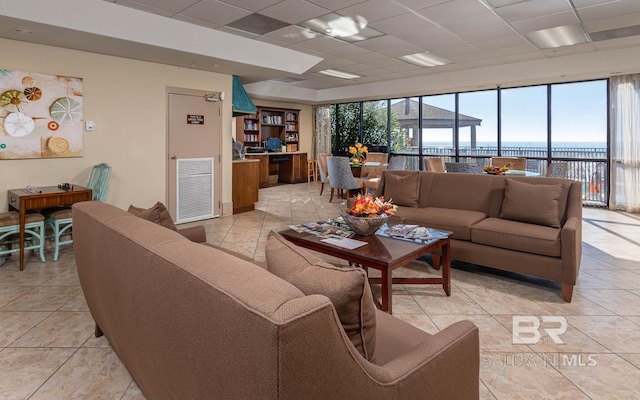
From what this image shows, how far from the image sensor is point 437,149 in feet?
31.1

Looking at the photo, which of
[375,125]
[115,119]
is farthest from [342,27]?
[375,125]

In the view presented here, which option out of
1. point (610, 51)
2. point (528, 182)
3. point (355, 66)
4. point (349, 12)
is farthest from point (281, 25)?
point (610, 51)

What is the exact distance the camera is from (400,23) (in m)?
4.90

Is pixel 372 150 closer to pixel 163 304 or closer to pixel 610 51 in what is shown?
pixel 610 51

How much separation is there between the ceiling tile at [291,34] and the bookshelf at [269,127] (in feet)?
15.6

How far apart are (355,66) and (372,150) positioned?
3497 mm

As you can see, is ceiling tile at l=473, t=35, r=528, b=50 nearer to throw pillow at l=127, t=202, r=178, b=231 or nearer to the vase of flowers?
the vase of flowers

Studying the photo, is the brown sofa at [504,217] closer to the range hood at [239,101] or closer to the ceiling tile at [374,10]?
the ceiling tile at [374,10]

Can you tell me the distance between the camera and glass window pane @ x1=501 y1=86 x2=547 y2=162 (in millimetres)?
7902

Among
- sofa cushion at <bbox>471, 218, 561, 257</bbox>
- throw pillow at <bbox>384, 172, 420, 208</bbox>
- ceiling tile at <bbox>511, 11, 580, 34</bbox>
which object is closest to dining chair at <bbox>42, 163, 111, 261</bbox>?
throw pillow at <bbox>384, 172, 420, 208</bbox>

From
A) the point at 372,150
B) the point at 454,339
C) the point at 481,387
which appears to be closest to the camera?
the point at 454,339

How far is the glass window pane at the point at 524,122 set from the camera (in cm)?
790

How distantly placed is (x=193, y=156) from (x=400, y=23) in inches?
143

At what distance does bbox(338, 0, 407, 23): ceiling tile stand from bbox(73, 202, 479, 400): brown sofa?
11.8 ft
